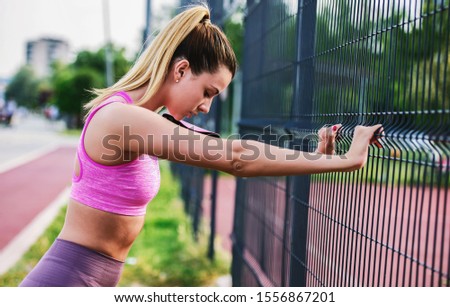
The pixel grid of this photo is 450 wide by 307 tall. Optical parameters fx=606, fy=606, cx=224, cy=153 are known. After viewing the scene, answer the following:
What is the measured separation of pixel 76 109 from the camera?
42.9 m

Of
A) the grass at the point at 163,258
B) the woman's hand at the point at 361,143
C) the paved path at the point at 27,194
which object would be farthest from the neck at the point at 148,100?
the paved path at the point at 27,194

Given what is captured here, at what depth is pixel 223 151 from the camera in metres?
1.81

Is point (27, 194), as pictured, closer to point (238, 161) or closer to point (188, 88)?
point (188, 88)

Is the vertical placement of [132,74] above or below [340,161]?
above

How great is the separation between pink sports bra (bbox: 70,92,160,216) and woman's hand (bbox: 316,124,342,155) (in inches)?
25.3

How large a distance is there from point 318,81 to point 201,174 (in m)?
4.64

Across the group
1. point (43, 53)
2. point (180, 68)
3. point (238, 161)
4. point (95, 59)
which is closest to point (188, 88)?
point (180, 68)

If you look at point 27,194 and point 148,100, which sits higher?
point 148,100

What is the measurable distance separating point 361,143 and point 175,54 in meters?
0.68

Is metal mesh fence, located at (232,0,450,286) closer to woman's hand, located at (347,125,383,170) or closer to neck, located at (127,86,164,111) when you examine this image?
woman's hand, located at (347,125,383,170)

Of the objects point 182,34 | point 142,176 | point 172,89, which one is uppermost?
point 182,34

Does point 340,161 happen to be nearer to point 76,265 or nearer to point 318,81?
point 76,265

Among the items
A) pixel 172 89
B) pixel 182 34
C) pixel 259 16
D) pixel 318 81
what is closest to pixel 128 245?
pixel 172 89
